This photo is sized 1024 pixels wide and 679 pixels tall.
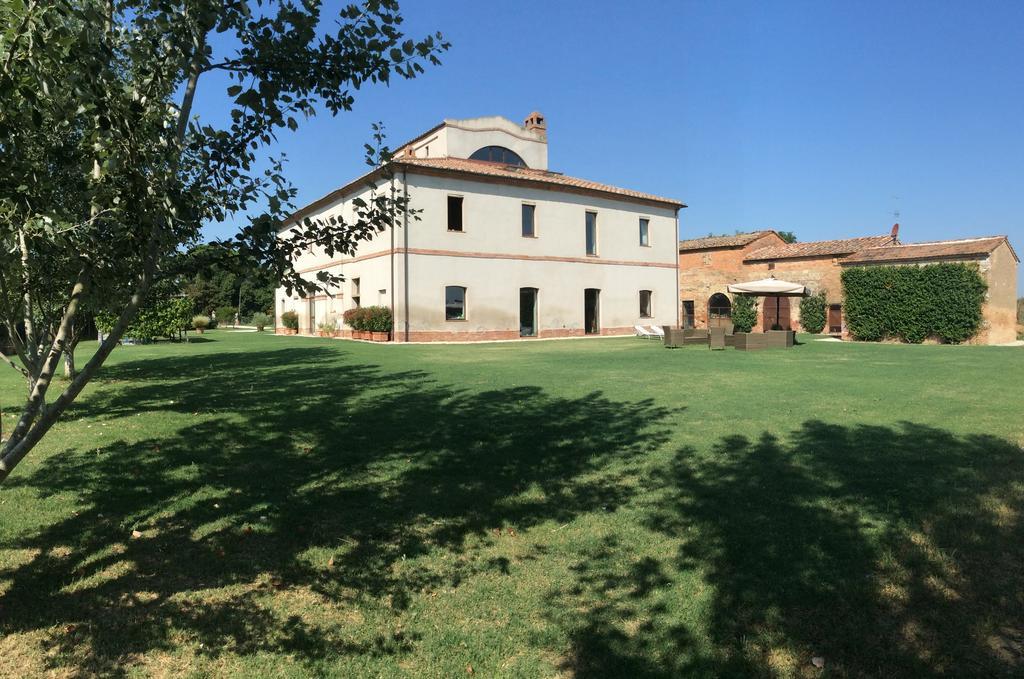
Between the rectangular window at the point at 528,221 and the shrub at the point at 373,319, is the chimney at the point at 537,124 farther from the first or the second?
the shrub at the point at 373,319

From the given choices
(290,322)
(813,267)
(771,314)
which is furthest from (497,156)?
(813,267)

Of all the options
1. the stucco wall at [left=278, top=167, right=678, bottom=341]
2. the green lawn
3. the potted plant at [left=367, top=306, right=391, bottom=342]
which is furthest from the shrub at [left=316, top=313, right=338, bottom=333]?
the green lawn

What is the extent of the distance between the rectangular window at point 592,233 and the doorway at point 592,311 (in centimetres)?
204

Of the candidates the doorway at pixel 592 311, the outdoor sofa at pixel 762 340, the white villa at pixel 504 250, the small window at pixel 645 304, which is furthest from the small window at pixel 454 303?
the outdoor sofa at pixel 762 340

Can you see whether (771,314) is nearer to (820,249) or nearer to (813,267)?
(813,267)

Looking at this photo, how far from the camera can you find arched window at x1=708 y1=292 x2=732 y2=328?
121 ft

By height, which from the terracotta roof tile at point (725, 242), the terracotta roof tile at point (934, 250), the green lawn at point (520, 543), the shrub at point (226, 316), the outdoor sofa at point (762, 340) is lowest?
the green lawn at point (520, 543)

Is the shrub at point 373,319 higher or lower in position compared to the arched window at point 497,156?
lower

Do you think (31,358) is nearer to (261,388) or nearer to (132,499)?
(132,499)

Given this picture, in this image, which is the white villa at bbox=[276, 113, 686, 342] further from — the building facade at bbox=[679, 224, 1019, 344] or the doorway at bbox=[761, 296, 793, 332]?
the building facade at bbox=[679, 224, 1019, 344]

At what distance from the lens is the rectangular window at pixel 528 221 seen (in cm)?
2842

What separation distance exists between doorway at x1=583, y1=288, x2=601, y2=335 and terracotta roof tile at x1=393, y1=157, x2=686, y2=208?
512 centimetres

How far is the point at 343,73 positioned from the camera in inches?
132

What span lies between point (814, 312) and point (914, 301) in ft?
34.4
